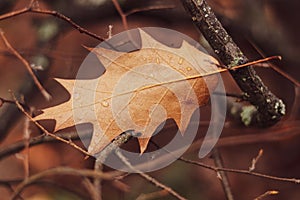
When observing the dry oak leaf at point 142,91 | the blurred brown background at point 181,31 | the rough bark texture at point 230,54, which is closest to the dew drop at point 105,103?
the dry oak leaf at point 142,91

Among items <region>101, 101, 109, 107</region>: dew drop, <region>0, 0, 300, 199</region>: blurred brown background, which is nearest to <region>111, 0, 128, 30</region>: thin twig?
<region>0, 0, 300, 199</region>: blurred brown background

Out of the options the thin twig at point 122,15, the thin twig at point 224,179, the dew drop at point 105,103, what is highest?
the thin twig at point 122,15

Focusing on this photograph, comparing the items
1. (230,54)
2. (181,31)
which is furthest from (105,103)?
(181,31)

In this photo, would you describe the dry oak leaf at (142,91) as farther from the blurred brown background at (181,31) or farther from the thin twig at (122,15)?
the blurred brown background at (181,31)

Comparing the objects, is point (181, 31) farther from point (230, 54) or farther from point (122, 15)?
point (230, 54)

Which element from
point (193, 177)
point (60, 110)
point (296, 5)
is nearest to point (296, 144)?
point (193, 177)
